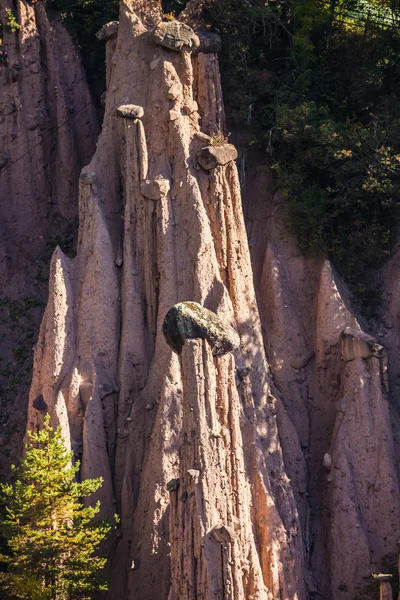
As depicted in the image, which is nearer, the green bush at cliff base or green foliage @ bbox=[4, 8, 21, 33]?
the green bush at cliff base

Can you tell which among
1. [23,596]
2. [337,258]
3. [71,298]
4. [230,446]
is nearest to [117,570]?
[23,596]

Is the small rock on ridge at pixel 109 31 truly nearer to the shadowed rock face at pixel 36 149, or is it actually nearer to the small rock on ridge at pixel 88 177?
the shadowed rock face at pixel 36 149

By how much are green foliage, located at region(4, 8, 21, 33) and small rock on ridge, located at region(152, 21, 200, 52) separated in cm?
467

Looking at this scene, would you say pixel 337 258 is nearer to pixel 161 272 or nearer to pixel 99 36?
pixel 161 272

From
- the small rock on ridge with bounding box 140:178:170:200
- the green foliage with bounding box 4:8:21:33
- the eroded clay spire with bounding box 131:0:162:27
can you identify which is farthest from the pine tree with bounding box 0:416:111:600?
the green foliage with bounding box 4:8:21:33

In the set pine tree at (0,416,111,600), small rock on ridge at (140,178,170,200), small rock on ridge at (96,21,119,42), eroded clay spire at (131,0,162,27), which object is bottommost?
pine tree at (0,416,111,600)

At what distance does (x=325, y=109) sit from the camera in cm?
2703

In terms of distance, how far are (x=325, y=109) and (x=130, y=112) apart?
14.7ft

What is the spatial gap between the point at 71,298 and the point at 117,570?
18.4 feet

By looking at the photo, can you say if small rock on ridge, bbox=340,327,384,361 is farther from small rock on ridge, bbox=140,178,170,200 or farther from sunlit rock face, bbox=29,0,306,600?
small rock on ridge, bbox=140,178,170,200

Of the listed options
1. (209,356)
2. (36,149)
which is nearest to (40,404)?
(209,356)

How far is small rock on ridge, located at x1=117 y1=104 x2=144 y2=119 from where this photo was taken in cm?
2575

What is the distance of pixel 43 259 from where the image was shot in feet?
94.4

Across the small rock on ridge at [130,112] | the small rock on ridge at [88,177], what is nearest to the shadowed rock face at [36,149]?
the small rock on ridge at [88,177]
